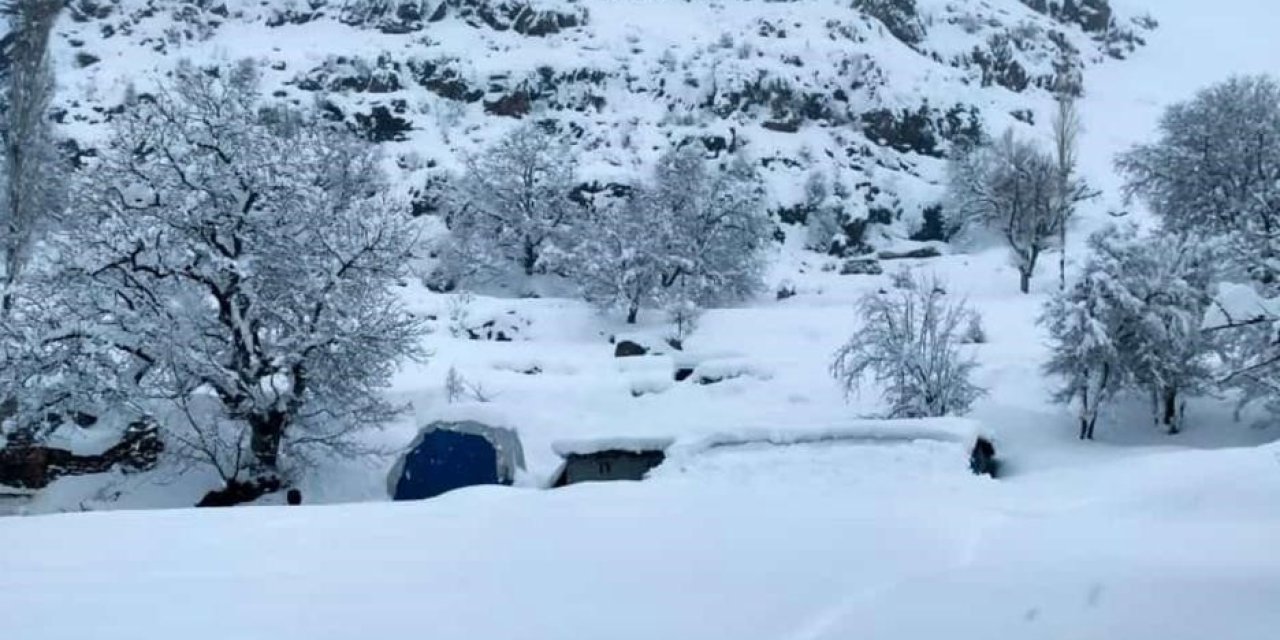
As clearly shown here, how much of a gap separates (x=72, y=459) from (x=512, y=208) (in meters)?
22.1

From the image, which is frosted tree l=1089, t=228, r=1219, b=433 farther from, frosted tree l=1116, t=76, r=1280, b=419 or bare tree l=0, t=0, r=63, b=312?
bare tree l=0, t=0, r=63, b=312

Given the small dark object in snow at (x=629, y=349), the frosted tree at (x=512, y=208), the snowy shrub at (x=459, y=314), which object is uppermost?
the frosted tree at (x=512, y=208)

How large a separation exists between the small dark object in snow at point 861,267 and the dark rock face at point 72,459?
27.2m

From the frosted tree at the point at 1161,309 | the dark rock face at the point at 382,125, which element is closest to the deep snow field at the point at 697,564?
the frosted tree at the point at 1161,309

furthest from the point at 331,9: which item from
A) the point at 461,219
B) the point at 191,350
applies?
the point at 191,350

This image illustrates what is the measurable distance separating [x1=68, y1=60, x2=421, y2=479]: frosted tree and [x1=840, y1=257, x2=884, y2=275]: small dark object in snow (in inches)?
948

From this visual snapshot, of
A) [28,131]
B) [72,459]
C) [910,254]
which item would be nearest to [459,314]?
[28,131]

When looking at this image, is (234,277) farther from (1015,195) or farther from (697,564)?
(1015,195)

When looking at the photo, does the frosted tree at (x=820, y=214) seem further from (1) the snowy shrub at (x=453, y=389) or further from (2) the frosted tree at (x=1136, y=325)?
(1) the snowy shrub at (x=453, y=389)

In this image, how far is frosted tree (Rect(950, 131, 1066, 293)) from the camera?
36594 millimetres

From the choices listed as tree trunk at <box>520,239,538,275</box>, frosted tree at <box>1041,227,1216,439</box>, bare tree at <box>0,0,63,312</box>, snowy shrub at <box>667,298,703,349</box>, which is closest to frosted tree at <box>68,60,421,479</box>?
bare tree at <box>0,0,63,312</box>

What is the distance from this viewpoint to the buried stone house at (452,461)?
1638cm

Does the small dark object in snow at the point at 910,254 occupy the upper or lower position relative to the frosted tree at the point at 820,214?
lower

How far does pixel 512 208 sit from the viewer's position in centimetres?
3803
